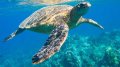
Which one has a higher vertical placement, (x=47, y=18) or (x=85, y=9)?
(x=47, y=18)

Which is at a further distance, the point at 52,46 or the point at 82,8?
the point at 82,8

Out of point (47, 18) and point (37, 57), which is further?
point (47, 18)

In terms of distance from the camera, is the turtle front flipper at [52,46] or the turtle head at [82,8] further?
the turtle head at [82,8]

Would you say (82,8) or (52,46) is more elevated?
(82,8)

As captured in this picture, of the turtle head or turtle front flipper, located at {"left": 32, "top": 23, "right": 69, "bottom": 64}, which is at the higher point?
the turtle head

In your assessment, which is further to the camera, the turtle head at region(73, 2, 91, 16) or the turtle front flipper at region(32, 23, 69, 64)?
the turtle head at region(73, 2, 91, 16)

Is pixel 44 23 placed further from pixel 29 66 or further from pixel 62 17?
pixel 29 66

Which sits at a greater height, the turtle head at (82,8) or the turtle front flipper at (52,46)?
the turtle head at (82,8)

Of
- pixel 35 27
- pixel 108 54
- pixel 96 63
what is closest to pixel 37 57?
pixel 35 27
